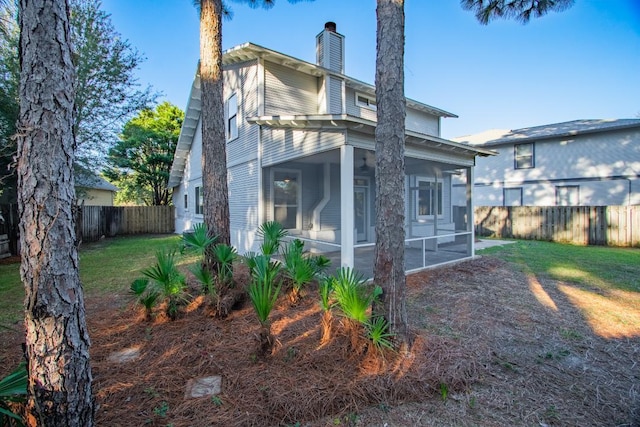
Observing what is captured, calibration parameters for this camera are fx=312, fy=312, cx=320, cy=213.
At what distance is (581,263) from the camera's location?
8.71 m

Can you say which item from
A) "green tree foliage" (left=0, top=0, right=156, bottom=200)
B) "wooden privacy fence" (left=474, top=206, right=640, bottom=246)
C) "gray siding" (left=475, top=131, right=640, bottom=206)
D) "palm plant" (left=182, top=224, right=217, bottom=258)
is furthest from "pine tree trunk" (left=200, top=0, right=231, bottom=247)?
"gray siding" (left=475, top=131, right=640, bottom=206)

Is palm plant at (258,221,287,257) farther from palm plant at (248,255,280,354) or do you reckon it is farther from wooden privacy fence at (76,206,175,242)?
wooden privacy fence at (76,206,175,242)

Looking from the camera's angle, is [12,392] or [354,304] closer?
[12,392]

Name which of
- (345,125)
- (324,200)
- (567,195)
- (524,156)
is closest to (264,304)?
(345,125)

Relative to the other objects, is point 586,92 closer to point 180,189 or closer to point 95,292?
point 95,292

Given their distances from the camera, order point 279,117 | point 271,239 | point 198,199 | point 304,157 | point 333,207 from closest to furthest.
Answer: point 271,239 → point 279,117 → point 304,157 → point 333,207 → point 198,199

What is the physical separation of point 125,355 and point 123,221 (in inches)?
676

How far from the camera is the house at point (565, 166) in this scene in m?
14.9

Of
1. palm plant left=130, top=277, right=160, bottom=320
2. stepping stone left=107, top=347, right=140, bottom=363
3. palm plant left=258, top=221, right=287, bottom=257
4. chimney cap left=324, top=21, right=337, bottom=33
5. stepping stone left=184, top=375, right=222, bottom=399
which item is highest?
chimney cap left=324, top=21, right=337, bottom=33

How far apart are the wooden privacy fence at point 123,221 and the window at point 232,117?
8716mm

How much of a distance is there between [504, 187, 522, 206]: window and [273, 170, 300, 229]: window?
14094mm

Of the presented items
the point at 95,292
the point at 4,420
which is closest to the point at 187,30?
the point at 95,292

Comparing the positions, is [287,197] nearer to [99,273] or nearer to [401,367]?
[99,273]

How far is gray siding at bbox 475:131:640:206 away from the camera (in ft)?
48.6
